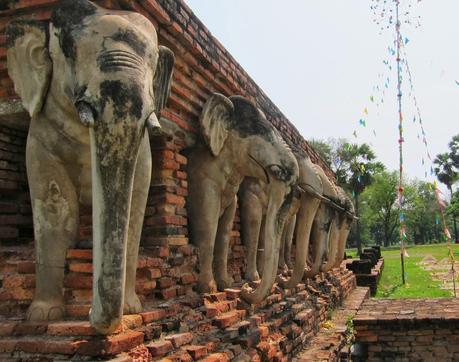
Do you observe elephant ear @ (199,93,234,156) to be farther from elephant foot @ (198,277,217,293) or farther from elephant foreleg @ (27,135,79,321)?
elephant foreleg @ (27,135,79,321)

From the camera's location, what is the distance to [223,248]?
5043mm

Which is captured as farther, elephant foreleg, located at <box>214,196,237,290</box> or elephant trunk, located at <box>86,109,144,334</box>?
elephant foreleg, located at <box>214,196,237,290</box>

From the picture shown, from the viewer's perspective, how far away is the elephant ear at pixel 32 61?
10.2ft

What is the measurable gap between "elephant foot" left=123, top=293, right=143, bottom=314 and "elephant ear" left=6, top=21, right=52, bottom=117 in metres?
1.27

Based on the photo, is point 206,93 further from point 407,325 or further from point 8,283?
point 407,325

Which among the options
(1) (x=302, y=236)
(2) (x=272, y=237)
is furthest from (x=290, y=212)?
(2) (x=272, y=237)

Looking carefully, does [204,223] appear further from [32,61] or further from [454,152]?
[454,152]

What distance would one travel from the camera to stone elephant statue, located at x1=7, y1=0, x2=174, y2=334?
249cm

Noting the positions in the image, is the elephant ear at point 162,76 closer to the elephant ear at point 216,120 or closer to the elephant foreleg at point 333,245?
the elephant ear at point 216,120

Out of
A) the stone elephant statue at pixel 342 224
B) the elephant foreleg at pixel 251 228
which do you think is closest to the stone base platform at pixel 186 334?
the elephant foreleg at pixel 251 228

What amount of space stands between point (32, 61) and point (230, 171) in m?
2.16

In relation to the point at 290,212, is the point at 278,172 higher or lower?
higher

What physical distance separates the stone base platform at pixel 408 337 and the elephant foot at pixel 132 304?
453 cm

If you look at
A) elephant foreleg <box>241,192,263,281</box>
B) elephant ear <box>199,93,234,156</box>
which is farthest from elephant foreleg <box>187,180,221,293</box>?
elephant foreleg <box>241,192,263,281</box>
